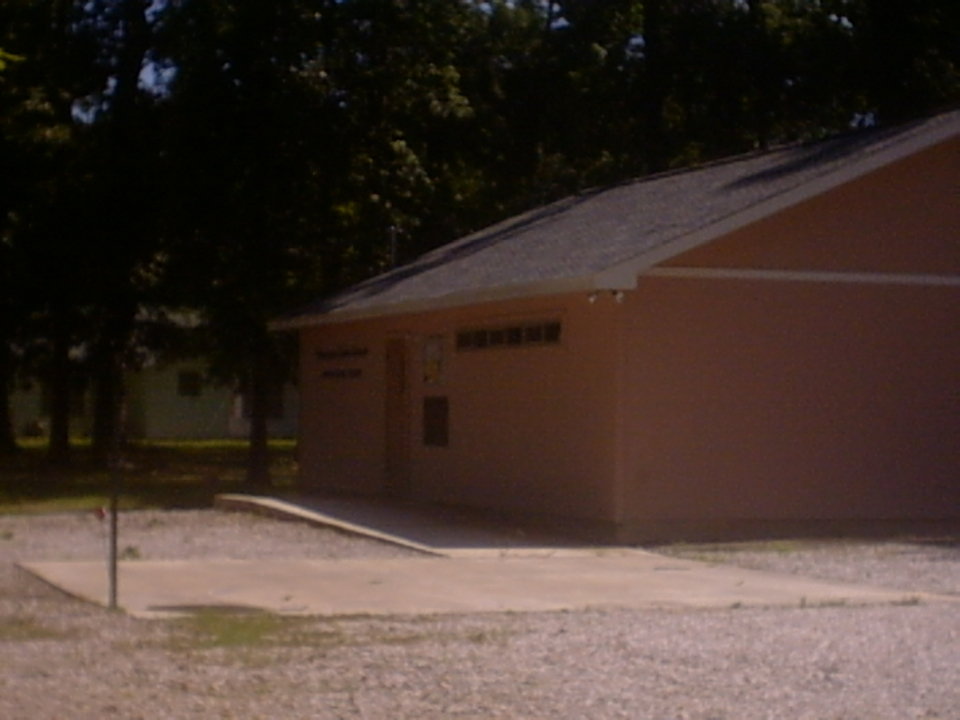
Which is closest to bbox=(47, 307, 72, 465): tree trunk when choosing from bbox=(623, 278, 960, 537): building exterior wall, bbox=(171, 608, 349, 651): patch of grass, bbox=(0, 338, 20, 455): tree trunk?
bbox=(0, 338, 20, 455): tree trunk

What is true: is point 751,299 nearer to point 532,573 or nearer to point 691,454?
point 691,454

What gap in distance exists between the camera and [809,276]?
2045cm

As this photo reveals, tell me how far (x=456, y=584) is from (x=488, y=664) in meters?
4.42

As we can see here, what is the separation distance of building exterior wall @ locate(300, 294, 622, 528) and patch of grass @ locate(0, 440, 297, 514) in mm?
2462

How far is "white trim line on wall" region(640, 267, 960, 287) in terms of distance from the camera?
19891 mm

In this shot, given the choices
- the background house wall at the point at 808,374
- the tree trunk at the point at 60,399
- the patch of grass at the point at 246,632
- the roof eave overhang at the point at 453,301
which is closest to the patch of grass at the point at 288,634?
the patch of grass at the point at 246,632

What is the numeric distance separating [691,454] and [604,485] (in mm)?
1045

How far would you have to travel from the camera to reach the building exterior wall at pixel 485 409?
2014 cm

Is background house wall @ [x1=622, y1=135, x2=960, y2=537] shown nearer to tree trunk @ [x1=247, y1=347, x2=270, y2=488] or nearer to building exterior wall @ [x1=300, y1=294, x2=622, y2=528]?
building exterior wall @ [x1=300, y1=294, x2=622, y2=528]

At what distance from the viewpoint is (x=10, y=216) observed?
3319 cm

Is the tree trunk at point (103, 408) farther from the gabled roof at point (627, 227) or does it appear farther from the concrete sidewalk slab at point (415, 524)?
the concrete sidewalk slab at point (415, 524)

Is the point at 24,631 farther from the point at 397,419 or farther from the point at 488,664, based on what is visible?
the point at 397,419

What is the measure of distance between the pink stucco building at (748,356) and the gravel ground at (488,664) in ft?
17.4

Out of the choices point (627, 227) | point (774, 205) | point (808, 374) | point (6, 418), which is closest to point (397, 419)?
point (627, 227)
